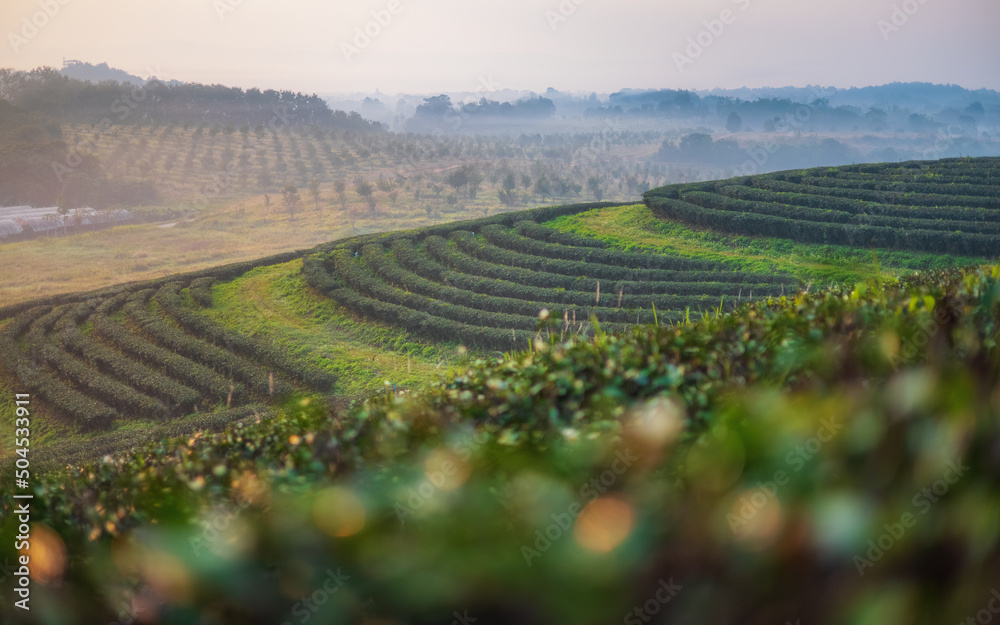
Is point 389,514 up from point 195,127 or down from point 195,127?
down

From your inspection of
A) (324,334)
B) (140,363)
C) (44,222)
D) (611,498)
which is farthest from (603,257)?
(44,222)

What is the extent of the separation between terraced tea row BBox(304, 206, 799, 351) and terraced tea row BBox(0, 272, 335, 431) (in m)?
3.27

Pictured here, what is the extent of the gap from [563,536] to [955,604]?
2.46 ft

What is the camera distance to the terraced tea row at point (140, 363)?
14055 mm

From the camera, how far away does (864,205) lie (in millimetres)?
20000

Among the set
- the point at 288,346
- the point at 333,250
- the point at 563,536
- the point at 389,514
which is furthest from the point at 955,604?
the point at 333,250

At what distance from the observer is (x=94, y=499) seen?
2.93 meters

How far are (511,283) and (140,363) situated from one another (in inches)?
366

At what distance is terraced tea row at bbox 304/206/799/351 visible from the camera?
1562cm

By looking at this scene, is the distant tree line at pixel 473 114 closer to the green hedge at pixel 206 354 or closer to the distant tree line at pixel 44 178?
the distant tree line at pixel 44 178

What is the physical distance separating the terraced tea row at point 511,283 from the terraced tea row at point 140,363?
327cm

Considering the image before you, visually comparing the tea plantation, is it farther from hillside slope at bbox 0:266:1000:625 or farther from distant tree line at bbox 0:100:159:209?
distant tree line at bbox 0:100:159:209

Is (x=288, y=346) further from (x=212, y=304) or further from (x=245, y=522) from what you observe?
(x=245, y=522)

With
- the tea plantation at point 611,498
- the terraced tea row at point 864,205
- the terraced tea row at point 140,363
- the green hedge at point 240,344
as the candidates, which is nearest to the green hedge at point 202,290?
the terraced tea row at point 140,363
